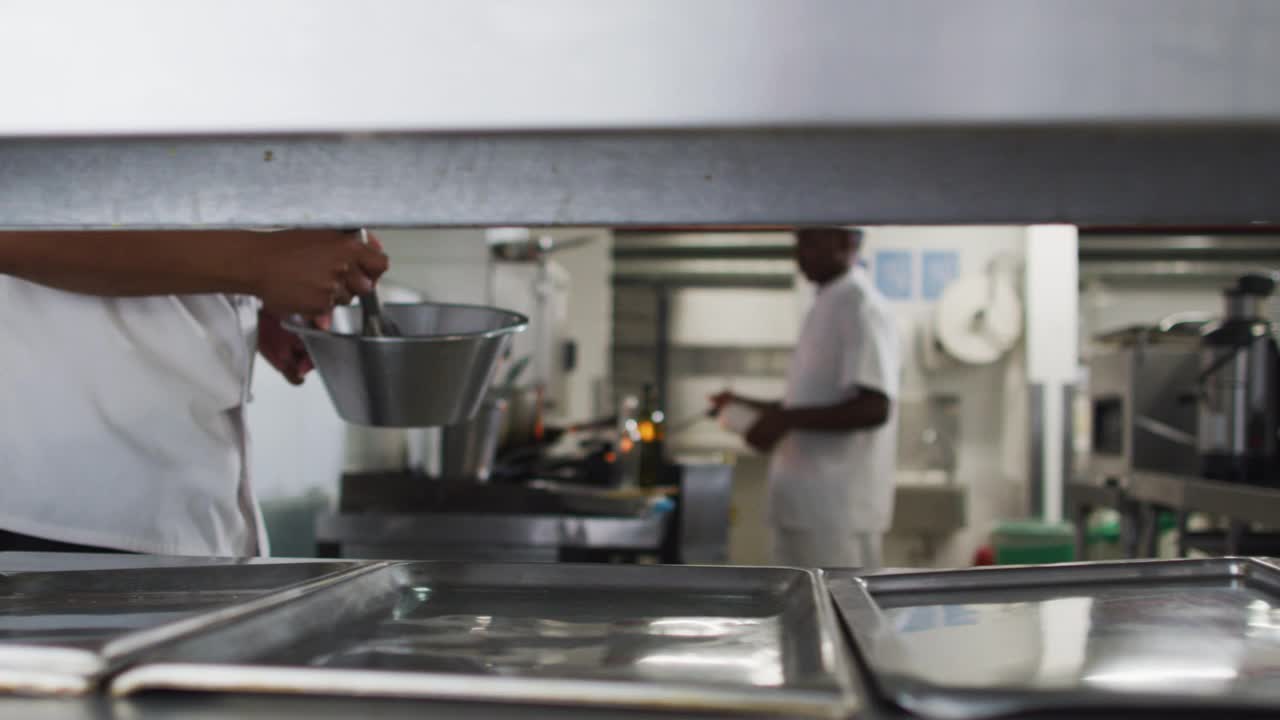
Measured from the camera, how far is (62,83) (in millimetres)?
678

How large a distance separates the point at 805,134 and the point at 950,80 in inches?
4.0

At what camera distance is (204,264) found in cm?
106

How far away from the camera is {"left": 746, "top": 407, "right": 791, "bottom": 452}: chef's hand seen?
290 cm

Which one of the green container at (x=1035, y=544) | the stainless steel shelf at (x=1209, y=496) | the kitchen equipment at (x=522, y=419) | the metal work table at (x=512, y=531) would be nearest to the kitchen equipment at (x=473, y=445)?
the metal work table at (x=512, y=531)

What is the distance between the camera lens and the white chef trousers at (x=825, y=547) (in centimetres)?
296

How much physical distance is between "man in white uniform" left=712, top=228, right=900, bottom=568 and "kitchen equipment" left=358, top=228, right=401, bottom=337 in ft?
5.84

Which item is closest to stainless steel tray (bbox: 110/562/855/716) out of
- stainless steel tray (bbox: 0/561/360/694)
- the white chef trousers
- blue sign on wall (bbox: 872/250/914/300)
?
stainless steel tray (bbox: 0/561/360/694)

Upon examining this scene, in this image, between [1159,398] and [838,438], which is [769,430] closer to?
[838,438]

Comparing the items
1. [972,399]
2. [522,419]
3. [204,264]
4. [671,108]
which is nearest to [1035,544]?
[972,399]

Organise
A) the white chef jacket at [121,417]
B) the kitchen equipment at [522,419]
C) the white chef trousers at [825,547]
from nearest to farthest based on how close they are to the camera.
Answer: the white chef jacket at [121,417], the white chef trousers at [825,547], the kitchen equipment at [522,419]

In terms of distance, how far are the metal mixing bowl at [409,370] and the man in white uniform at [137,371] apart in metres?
0.08

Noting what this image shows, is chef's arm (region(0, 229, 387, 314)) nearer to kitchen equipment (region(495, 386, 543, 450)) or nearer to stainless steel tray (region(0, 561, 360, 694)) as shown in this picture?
stainless steel tray (region(0, 561, 360, 694))

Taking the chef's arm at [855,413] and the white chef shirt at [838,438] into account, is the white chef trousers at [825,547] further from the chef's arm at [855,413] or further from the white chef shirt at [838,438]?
the chef's arm at [855,413]

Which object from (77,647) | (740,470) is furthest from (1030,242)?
(77,647)
